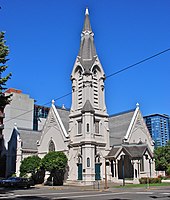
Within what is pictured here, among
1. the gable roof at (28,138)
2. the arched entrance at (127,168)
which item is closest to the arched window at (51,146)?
the gable roof at (28,138)

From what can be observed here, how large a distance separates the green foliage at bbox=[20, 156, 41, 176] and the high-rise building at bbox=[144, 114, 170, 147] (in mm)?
97121

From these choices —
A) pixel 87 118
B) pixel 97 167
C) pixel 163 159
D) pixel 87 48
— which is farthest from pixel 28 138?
pixel 163 159

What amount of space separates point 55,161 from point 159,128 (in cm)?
11076

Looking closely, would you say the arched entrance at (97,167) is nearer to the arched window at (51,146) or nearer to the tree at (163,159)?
the arched window at (51,146)

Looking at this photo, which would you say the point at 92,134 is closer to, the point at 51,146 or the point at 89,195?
the point at 51,146

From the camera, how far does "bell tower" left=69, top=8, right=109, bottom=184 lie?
136 feet

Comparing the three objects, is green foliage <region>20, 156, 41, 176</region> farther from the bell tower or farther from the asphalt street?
the asphalt street

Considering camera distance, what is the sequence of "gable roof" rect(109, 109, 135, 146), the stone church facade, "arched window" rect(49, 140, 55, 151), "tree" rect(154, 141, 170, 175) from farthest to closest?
"tree" rect(154, 141, 170, 175) < "arched window" rect(49, 140, 55, 151) < "gable roof" rect(109, 109, 135, 146) < the stone church facade

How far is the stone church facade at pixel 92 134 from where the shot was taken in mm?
42188

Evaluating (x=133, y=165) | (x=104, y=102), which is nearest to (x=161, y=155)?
(x=133, y=165)

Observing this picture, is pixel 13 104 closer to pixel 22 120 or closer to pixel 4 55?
pixel 22 120

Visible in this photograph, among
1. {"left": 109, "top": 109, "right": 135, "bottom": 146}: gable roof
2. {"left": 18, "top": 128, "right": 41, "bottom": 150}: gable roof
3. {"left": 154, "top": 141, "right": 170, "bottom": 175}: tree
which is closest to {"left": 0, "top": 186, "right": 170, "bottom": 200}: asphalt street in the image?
{"left": 109, "top": 109, "right": 135, "bottom": 146}: gable roof

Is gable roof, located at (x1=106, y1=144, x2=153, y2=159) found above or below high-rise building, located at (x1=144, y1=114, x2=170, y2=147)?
below

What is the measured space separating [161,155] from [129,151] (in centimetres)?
1445
